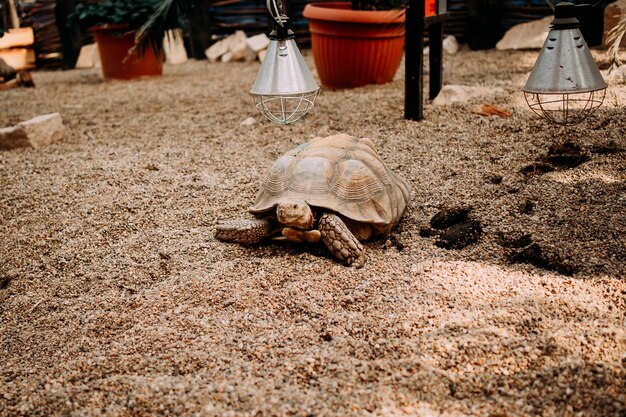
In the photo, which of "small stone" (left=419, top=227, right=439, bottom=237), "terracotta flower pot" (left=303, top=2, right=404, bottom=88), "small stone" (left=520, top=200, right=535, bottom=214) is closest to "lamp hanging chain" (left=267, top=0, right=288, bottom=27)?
"small stone" (left=419, top=227, right=439, bottom=237)

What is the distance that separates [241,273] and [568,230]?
164cm

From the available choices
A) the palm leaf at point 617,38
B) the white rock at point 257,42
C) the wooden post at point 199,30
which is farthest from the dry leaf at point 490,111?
the wooden post at point 199,30

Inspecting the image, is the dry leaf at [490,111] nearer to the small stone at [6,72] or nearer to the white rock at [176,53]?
the white rock at [176,53]

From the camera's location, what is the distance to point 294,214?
3.02 m

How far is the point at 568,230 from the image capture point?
3.16 metres

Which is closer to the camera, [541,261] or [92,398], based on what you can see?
[92,398]

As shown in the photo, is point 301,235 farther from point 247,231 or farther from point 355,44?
point 355,44

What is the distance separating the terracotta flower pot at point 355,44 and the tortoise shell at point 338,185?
3098 mm

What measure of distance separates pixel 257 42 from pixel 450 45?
291 centimetres

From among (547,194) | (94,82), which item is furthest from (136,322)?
(94,82)

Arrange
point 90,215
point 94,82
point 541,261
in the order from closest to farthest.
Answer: point 541,261 < point 90,215 < point 94,82

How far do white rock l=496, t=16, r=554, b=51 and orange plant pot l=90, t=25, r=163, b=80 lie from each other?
459cm

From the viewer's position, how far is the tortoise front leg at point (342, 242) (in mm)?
3033

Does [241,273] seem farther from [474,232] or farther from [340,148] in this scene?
[474,232]
